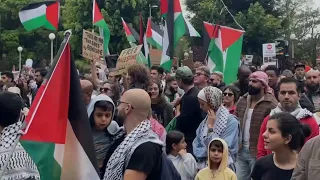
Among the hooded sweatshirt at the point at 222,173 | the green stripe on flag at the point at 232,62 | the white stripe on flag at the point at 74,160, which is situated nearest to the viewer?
the white stripe on flag at the point at 74,160

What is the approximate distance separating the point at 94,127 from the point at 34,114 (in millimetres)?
1532

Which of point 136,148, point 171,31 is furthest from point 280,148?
point 171,31

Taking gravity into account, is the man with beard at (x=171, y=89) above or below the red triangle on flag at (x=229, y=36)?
below

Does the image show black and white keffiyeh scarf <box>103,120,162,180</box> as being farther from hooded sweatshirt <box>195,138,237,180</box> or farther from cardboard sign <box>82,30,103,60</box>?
cardboard sign <box>82,30,103,60</box>

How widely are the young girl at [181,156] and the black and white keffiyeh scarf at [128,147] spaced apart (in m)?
2.74

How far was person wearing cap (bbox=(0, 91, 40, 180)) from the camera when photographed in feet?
13.1

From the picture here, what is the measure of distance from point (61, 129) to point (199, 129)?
9.80 feet

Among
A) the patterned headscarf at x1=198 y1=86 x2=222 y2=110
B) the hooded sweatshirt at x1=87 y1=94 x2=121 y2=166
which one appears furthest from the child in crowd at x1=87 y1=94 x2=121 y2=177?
the patterned headscarf at x1=198 y1=86 x2=222 y2=110

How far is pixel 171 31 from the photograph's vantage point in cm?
1184

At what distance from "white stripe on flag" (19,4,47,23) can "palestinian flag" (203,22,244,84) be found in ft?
12.2

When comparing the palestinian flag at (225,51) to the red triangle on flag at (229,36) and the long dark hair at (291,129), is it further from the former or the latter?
the long dark hair at (291,129)

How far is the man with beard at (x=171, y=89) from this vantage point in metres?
10.1

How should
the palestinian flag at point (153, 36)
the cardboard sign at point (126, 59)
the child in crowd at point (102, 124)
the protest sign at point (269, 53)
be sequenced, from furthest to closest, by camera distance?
the protest sign at point (269, 53), the palestinian flag at point (153, 36), the cardboard sign at point (126, 59), the child in crowd at point (102, 124)

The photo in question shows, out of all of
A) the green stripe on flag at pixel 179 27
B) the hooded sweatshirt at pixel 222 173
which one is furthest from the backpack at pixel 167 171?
the green stripe on flag at pixel 179 27
